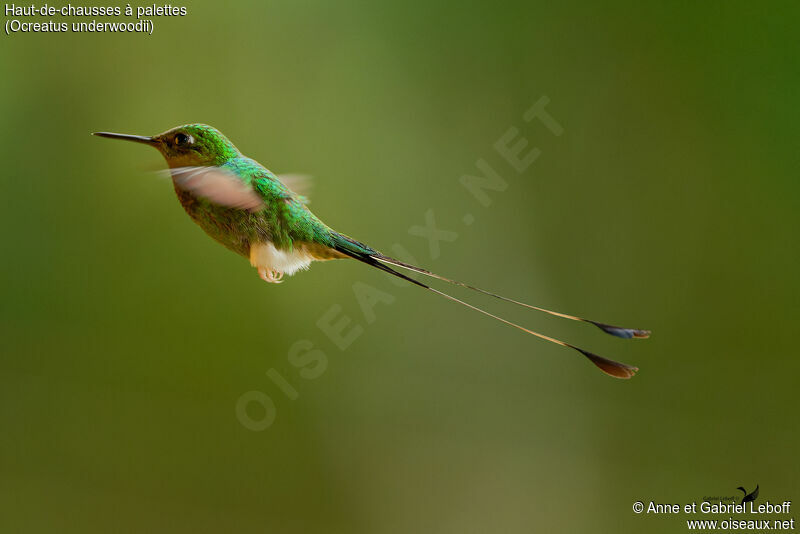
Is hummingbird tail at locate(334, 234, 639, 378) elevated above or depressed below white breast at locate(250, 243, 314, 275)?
below

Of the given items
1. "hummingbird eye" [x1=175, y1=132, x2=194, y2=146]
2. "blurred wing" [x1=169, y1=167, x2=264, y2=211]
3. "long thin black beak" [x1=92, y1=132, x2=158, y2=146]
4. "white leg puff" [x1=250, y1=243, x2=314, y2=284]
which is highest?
"hummingbird eye" [x1=175, y1=132, x2=194, y2=146]

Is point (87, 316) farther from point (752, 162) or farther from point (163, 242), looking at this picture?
point (752, 162)

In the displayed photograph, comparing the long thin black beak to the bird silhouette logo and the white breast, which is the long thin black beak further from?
the bird silhouette logo

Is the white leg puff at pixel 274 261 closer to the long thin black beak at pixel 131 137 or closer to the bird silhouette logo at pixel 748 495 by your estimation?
the long thin black beak at pixel 131 137

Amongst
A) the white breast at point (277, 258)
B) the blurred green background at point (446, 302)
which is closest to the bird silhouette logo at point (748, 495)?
the blurred green background at point (446, 302)

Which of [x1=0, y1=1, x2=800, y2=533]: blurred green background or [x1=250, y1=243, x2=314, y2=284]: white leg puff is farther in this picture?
[x1=0, y1=1, x2=800, y2=533]: blurred green background

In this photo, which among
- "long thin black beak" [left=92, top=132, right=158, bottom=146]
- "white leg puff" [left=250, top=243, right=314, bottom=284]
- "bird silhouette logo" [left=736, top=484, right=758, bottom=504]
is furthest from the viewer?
"bird silhouette logo" [left=736, top=484, right=758, bottom=504]

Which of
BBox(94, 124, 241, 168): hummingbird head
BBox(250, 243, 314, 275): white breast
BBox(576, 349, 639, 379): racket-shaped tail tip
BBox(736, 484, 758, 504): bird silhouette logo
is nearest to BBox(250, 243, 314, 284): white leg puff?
BBox(250, 243, 314, 275): white breast

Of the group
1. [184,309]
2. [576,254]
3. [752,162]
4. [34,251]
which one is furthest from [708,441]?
[34,251]
